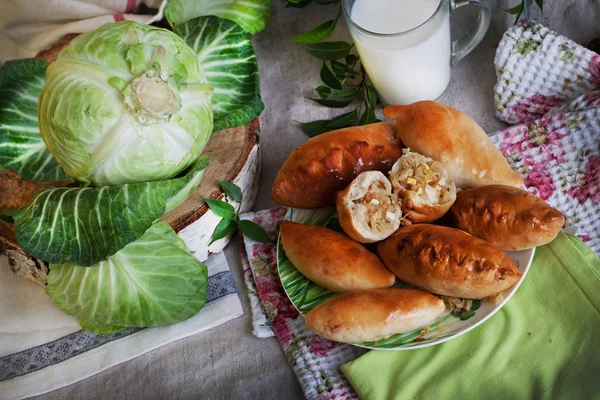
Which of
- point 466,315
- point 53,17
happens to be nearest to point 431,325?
point 466,315

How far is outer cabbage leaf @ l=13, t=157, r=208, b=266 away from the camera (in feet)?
3.07

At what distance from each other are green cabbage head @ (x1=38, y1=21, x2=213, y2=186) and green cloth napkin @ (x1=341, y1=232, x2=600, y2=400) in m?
0.44

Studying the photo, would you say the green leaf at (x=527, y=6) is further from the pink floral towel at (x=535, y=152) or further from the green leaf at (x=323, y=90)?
the green leaf at (x=323, y=90)

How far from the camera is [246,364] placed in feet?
3.54

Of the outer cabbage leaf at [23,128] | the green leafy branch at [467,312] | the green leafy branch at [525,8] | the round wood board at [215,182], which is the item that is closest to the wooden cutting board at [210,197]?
the round wood board at [215,182]

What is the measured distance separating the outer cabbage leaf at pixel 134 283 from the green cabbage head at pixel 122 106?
12 cm

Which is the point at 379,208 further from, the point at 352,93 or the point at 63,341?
the point at 63,341

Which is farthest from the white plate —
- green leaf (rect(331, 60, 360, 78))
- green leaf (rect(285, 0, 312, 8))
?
green leaf (rect(285, 0, 312, 8))

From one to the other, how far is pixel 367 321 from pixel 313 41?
59 centimetres

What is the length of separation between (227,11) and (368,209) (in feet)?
1.86

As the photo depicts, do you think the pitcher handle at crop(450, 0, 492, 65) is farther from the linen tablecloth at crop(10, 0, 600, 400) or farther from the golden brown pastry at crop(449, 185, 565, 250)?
the golden brown pastry at crop(449, 185, 565, 250)

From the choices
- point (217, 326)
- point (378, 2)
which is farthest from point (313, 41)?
point (217, 326)

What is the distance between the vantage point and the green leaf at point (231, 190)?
108 centimetres

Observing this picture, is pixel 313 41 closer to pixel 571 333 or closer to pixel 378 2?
pixel 378 2
